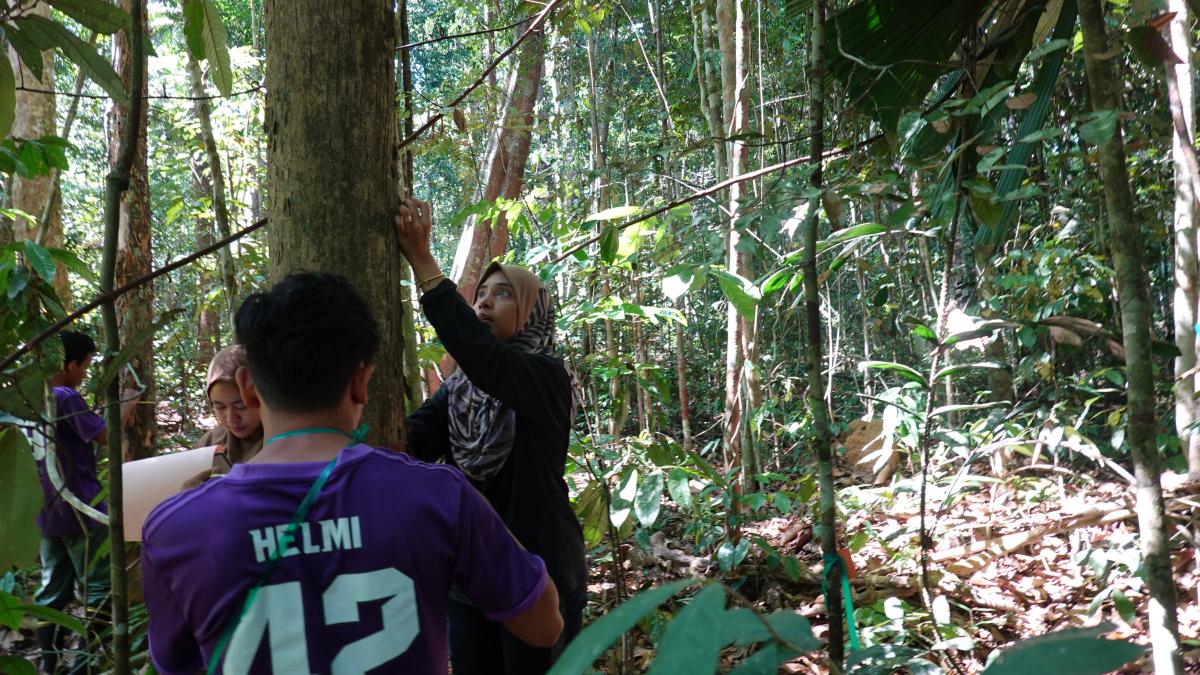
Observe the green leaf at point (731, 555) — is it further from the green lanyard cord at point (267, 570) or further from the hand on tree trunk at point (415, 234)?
the green lanyard cord at point (267, 570)

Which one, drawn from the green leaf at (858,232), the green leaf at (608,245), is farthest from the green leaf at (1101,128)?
the green leaf at (608,245)

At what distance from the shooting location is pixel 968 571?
3990 mm

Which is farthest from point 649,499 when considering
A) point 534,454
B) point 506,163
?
point 506,163

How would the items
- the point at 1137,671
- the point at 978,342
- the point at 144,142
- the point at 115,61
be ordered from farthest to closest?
1. the point at 115,61
2. the point at 144,142
3. the point at 1137,671
4. the point at 978,342

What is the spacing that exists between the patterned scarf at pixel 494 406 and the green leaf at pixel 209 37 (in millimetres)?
835

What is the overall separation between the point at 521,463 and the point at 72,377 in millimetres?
2245

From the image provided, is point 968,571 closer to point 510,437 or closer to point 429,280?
point 510,437

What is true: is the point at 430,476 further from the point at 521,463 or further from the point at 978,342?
the point at 978,342

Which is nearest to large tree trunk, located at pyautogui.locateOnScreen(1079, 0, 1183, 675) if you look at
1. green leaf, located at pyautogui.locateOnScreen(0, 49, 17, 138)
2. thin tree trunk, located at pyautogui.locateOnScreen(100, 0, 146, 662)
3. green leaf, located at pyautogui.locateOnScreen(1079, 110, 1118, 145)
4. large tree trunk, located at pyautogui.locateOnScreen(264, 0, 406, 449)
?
green leaf, located at pyautogui.locateOnScreen(1079, 110, 1118, 145)

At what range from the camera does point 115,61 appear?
539 cm

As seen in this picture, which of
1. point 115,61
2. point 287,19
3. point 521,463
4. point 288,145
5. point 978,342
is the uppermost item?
point 115,61

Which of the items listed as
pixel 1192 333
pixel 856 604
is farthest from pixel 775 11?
pixel 856 604

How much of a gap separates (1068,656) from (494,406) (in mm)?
1794

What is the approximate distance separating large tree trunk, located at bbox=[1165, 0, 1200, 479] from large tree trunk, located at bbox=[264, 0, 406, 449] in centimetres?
389
